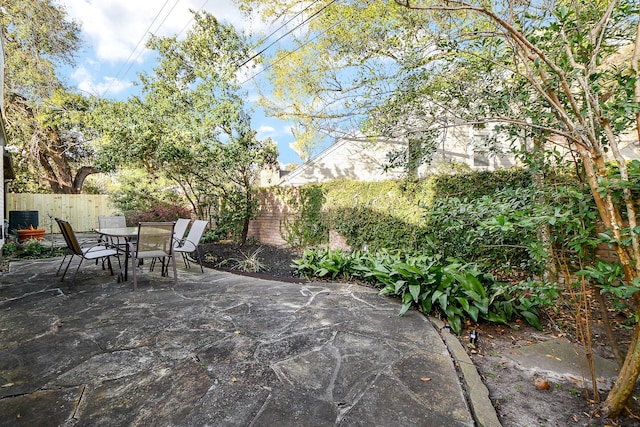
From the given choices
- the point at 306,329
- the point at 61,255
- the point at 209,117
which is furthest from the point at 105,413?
the point at 61,255

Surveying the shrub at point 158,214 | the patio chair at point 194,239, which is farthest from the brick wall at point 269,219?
the patio chair at point 194,239

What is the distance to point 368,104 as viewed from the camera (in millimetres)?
4441

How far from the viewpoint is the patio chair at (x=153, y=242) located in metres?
4.16

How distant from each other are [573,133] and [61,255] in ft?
30.0

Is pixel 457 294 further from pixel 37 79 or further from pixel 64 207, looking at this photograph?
pixel 64 207

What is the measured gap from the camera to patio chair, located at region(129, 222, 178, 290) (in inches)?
164

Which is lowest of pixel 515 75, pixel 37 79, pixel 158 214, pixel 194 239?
pixel 194 239

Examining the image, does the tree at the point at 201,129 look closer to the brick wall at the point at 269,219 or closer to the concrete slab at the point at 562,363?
the brick wall at the point at 269,219

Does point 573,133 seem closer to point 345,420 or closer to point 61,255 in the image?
point 345,420

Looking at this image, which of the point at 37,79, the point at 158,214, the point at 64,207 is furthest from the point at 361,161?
the point at 64,207

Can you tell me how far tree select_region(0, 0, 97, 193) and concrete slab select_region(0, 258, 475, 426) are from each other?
35.1 ft

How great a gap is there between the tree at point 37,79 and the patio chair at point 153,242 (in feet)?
33.2

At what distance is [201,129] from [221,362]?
6.00 m

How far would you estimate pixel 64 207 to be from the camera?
12.6 meters
